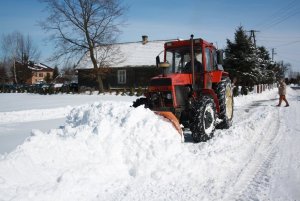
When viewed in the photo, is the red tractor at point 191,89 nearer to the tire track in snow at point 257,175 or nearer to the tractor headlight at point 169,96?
the tractor headlight at point 169,96

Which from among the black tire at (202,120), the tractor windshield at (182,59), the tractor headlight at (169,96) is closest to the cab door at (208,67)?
the tractor windshield at (182,59)

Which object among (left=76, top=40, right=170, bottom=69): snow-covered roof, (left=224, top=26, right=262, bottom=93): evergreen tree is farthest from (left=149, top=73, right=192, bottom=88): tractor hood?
(left=76, top=40, right=170, bottom=69): snow-covered roof

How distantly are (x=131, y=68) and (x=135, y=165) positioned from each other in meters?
31.2

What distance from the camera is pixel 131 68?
36.2 meters

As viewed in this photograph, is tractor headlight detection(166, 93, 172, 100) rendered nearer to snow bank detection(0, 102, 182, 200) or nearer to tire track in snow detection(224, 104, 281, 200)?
snow bank detection(0, 102, 182, 200)

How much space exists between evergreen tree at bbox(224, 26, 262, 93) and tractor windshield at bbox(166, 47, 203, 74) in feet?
75.0

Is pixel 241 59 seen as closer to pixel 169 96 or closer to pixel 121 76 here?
pixel 121 76

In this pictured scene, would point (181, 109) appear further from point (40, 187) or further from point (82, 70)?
point (82, 70)

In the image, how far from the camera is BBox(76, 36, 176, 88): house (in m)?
35.5

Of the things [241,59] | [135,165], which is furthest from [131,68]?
[135,165]

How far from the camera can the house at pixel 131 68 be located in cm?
3553

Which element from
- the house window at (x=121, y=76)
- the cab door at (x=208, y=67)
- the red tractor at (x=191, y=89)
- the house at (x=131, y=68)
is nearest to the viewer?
the red tractor at (x=191, y=89)

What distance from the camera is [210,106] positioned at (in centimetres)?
791

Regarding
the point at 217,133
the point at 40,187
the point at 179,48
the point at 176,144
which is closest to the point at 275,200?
the point at 176,144
